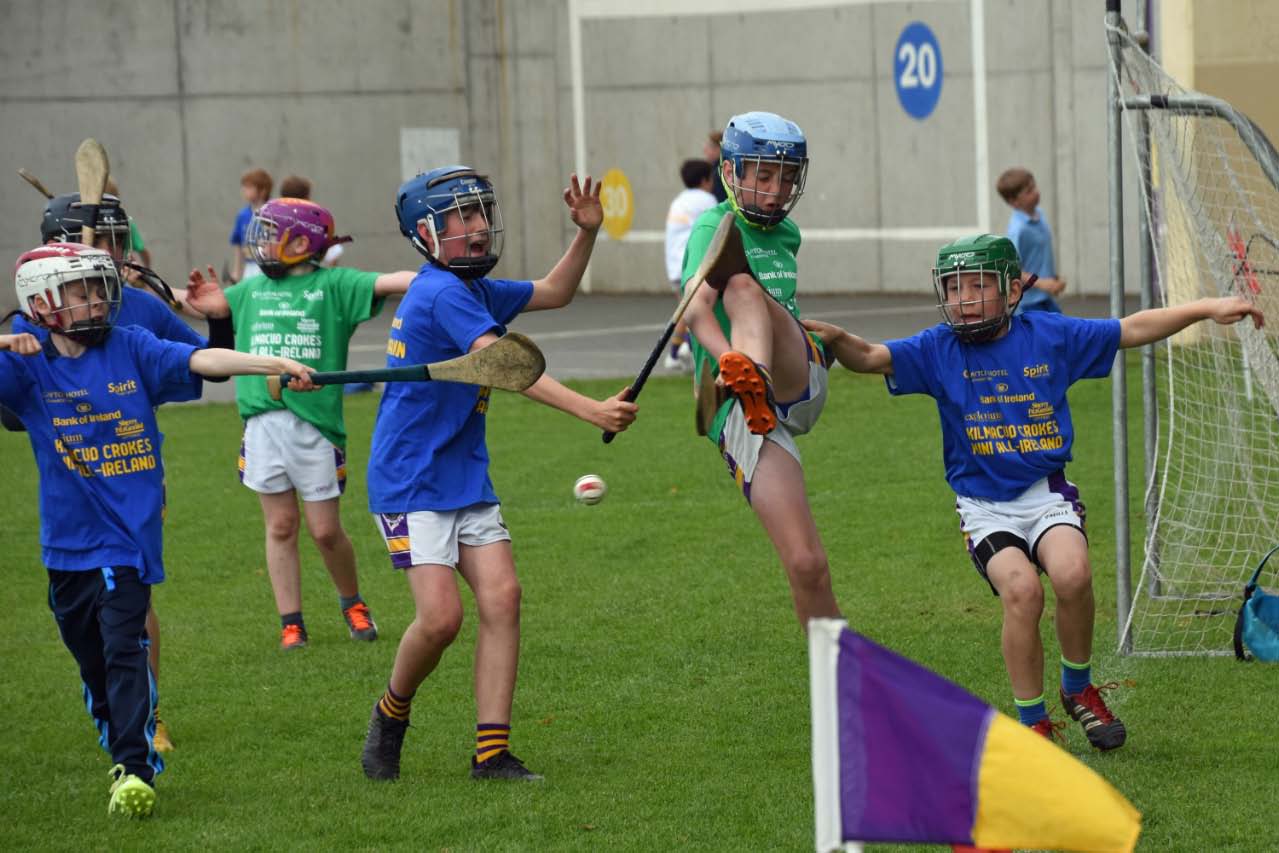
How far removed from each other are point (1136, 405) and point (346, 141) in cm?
1478

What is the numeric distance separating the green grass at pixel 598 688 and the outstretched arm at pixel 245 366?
4.35ft

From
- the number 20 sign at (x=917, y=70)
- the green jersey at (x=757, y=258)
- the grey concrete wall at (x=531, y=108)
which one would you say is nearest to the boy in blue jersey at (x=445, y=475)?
the green jersey at (x=757, y=258)

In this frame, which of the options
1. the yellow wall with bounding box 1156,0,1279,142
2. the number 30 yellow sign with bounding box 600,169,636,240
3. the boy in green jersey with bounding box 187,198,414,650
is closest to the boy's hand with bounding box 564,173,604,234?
the boy in green jersey with bounding box 187,198,414,650

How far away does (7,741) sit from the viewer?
6.55 m

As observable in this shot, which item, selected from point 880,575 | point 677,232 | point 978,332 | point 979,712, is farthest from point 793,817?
point 677,232

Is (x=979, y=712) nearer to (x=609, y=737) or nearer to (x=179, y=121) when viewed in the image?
(x=609, y=737)

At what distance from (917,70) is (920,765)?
2006 cm

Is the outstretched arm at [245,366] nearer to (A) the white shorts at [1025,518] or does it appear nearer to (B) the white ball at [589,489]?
(B) the white ball at [589,489]

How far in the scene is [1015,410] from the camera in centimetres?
581

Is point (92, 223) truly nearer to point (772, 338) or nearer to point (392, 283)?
point (392, 283)

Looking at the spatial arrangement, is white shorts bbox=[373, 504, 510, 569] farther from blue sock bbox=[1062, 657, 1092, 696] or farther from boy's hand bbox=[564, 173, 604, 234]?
blue sock bbox=[1062, 657, 1092, 696]

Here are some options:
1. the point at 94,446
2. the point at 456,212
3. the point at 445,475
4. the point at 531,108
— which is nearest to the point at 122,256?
the point at 94,446

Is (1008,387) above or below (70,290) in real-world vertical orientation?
below

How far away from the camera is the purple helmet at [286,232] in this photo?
762 centimetres
